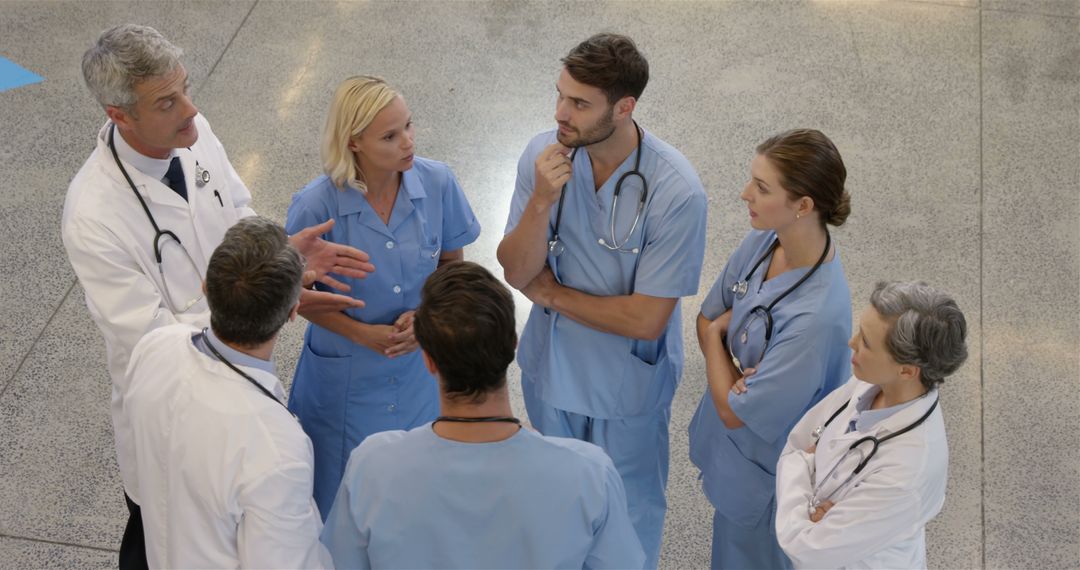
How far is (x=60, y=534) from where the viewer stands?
3066 millimetres

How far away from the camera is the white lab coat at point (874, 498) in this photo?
6.55 ft

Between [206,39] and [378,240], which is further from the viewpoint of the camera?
[206,39]

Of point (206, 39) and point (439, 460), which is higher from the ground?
point (439, 460)

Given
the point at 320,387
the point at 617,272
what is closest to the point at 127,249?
the point at 320,387

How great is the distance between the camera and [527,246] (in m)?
2.48

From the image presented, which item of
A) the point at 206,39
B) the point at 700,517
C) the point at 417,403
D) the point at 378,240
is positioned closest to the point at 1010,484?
the point at 700,517

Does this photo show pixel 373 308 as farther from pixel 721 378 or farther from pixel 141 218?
pixel 721 378

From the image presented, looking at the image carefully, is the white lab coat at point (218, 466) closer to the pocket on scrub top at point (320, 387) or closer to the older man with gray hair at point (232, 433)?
the older man with gray hair at point (232, 433)

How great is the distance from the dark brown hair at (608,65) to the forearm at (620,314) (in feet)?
1.60

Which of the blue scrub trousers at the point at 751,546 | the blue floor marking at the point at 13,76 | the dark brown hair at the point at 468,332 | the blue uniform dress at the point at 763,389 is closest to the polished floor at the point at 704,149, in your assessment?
the blue floor marking at the point at 13,76

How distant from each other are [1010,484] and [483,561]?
226 cm

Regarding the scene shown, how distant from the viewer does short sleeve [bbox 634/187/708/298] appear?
242 cm

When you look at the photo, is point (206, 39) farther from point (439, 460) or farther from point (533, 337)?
point (439, 460)

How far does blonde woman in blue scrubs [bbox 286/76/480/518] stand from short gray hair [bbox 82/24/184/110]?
43 centimetres
